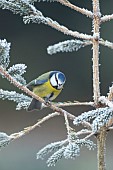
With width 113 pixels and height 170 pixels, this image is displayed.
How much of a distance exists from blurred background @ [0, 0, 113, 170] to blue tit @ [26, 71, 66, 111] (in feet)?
8.85

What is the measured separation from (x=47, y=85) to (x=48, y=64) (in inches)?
138

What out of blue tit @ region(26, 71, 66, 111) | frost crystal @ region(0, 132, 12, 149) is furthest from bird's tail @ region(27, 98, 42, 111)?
frost crystal @ region(0, 132, 12, 149)

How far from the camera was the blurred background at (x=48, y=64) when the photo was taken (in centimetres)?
400

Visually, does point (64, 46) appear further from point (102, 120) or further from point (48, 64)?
point (48, 64)

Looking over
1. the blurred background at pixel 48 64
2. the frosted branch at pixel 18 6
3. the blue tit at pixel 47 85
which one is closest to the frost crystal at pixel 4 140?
the blue tit at pixel 47 85

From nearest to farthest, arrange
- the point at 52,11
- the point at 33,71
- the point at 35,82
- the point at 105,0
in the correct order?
the point at 35,82 < the point at 105,0 < the point at 52,11 < the point at 33,71

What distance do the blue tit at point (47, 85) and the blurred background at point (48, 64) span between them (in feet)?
8.85

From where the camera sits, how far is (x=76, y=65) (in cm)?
452

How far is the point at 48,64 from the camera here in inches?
181

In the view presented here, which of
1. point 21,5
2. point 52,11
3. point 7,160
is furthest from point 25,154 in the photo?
point 21,5

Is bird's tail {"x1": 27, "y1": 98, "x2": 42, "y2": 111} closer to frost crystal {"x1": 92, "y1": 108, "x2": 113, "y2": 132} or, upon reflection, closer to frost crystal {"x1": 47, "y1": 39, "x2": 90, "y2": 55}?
frost crystal {"x1": 47, "y1": 39, "x2": 90, "y2": 55}

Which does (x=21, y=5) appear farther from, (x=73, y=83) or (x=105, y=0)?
(x=73, y=83)

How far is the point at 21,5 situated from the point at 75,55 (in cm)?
364

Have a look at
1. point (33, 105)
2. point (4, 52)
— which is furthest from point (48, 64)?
point (4, 52)
